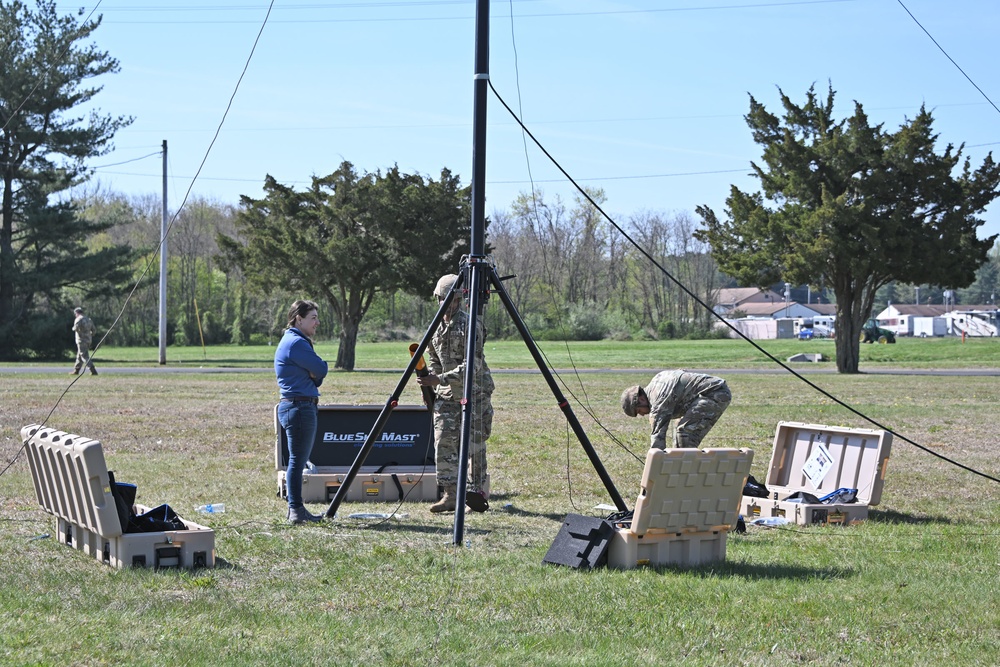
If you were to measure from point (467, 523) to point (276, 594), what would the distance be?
320 cm

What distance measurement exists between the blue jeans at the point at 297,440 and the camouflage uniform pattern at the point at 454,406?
1350 mm

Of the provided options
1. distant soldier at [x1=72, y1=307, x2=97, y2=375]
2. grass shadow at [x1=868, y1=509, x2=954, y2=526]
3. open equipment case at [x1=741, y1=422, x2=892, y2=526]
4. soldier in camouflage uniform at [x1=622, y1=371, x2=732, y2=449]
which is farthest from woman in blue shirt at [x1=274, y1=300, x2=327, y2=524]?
distant soldier at [x1=72, y1=307, x2=97, y2=375]

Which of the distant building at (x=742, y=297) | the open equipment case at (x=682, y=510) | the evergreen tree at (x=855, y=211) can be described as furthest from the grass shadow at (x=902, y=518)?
the distant building at (x=742, y=297)

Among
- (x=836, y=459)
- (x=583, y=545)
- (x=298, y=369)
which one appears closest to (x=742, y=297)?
(x=836, y=459)

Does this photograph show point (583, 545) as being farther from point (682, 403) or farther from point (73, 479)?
point (73, 479)

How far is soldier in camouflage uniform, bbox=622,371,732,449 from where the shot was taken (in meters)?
10.7

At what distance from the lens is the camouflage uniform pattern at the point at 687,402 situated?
10.7m

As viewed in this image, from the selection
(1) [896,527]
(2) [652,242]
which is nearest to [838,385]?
(1) [896,527]

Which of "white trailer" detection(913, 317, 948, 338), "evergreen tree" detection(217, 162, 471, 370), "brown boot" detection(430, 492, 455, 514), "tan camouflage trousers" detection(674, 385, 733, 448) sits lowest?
"brown boot" detection(430, 492, 455, 514)

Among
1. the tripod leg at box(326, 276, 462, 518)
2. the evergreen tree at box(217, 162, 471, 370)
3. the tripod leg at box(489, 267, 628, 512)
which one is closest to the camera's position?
the tripod leg at box(489, 267, 628, 512)

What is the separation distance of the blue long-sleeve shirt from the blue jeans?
0.12 metres

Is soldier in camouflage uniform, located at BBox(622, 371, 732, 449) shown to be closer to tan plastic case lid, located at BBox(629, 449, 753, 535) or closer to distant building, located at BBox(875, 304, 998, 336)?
tan plastic case lid, located at BBox(629, 449, 753, 535)

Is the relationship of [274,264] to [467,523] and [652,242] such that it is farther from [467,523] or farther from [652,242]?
[652,242]

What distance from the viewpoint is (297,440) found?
9.91 metres
